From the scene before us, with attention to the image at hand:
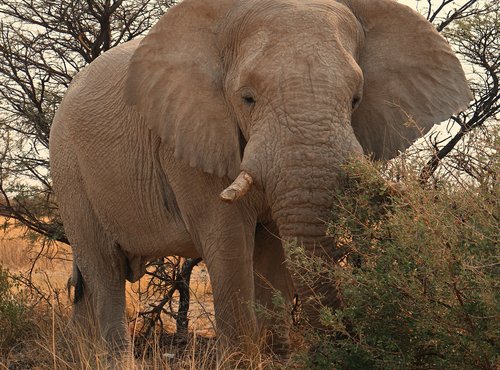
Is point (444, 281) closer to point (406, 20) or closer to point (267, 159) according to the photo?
point (267, 159)

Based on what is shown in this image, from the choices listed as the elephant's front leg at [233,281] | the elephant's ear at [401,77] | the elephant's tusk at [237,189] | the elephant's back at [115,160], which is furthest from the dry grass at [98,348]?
the elephant's ear at [401,77]

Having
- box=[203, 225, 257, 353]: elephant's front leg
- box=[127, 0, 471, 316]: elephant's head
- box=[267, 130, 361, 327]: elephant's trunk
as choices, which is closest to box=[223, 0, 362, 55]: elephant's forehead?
box=[127, 0, 471, 316]: elephant's head

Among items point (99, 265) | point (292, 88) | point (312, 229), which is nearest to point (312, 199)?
point (312, 229)

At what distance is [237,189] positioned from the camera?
427 cm

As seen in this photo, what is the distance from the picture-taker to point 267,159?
4.39 metres

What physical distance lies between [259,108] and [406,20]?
1.05m

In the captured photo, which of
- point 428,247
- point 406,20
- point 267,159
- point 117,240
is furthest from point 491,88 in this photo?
point 428,247

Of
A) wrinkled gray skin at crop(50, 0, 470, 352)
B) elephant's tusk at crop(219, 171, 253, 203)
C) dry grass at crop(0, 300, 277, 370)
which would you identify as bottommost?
dry grass at crop(0, 300, 277, 370)

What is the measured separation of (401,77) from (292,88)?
0.90m

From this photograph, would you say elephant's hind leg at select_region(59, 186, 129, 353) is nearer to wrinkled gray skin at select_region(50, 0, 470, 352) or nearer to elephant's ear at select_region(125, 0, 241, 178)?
wrinkled gray skin at select_region(50, 0, 470, 352)

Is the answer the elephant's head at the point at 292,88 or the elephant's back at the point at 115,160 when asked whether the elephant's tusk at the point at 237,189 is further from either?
the elephant's back at the point at 115,160

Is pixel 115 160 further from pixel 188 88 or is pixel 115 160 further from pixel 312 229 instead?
pixel 312 229

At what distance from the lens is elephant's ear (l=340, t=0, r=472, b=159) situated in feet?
16.3

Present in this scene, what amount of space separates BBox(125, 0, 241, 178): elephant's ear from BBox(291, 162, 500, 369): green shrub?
3.22 ft
